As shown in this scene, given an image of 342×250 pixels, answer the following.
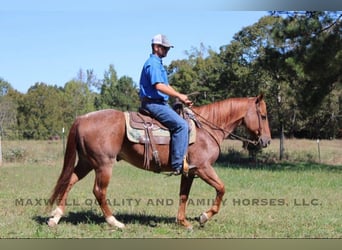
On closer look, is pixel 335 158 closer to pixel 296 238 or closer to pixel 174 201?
pixel 174 201

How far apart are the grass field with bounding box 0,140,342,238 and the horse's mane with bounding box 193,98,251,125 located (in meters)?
1.49

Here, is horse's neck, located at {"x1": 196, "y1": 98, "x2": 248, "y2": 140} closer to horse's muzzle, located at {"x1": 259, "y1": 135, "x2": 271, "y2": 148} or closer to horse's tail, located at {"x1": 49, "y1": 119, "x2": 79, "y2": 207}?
horse's muzzle, located at {"x1": 259, "y1": 135, "x2": 271, "y2": 148}

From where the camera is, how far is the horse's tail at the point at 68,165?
5.81m

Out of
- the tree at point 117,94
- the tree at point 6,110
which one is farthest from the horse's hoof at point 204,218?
the tree at point 6,110

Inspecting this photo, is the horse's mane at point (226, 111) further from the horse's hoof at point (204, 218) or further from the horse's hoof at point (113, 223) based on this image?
the horse's hoof at point (113, 223)

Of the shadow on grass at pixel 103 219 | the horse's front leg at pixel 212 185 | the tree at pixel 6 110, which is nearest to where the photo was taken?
the horse's front leg at pixel 212 185

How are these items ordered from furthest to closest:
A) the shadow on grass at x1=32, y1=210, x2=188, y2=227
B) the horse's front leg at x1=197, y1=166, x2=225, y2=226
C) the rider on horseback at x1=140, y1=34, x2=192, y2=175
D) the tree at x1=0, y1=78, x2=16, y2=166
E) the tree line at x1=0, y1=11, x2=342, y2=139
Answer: the tree at x1=0, y1=78, x2=16, y2=166 → the tree line at x1=0, y1=11, x2=342, y2=139 → the shadow on grass at x1=32, y1=210, x2=188, y2=227 → the horse's front leg at x1=197, y1=166, x2=225, y2=226 → the rider on horseback at x1=140, y1=34, x2=192, y2=175

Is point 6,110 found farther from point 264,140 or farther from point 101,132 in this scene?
point 264,140

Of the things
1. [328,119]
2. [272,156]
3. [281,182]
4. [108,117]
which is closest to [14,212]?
[108,117]

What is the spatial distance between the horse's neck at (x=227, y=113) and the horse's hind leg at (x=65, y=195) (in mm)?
1846

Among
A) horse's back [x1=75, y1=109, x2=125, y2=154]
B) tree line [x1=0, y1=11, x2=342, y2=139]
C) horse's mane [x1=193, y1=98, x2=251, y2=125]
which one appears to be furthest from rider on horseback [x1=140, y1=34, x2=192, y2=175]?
tree line [x1=0, y1=11, x2=342, y2=139]

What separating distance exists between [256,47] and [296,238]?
10.8 m

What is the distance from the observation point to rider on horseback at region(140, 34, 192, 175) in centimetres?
551
